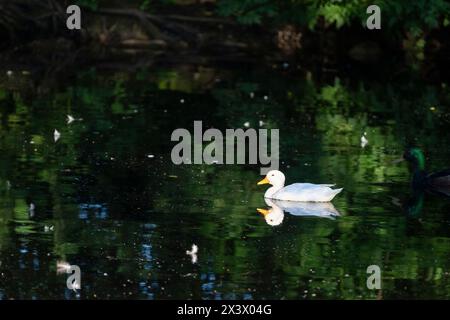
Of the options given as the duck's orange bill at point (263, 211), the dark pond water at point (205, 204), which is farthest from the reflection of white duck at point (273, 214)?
→ the dark pond water at point (205, 204)

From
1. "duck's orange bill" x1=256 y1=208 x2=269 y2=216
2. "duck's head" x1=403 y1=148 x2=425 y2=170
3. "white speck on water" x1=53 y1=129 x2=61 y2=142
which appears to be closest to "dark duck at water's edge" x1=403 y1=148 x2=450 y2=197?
"duck's head" x1=403 y1=148 x2=425 y2=170

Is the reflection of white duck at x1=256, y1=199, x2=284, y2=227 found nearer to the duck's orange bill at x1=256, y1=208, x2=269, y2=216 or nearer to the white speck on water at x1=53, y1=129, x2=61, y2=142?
the duck's orange bill at x1=256, y1=208, x2=269, y2=216

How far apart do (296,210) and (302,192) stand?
35 centimetres

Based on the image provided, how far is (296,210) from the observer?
16016 mm

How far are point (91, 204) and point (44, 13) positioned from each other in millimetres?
23763

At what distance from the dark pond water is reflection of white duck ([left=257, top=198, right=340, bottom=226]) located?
160 millimetres

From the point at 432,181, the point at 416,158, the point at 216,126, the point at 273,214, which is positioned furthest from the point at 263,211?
the point at 216,126

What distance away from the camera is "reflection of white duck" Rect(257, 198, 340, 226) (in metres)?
15.5

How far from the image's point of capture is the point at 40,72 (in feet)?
108

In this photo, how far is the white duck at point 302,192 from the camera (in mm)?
16156

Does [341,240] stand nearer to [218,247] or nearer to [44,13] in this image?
[218,247]

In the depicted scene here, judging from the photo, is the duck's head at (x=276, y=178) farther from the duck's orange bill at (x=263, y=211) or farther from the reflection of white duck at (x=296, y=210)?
the duck's orange bill at (x=263, y=211)

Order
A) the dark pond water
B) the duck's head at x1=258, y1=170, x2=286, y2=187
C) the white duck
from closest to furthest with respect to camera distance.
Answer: the dark pond water, the white duck, the duck's head at x1=258, y1=170, x2=286, y2=187

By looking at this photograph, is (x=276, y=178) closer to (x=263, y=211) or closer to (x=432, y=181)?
(x=263, y=211)
